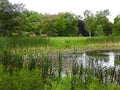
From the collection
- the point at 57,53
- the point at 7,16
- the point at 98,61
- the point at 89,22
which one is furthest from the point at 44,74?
the point at 89,22

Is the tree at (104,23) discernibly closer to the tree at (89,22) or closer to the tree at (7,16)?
the tree at (89,22)

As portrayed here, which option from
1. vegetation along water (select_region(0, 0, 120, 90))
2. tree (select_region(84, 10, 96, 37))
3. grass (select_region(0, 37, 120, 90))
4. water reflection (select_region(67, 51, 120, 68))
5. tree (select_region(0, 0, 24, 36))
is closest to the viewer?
grass (select_region(0, 37, 120, 90))

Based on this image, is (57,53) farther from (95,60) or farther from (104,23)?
(104,23)

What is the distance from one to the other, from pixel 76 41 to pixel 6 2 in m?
8.30

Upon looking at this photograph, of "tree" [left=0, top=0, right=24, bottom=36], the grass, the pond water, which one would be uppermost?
"tree" [left=0, top=0, right=24, bottom=36]

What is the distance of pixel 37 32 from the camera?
142 feet

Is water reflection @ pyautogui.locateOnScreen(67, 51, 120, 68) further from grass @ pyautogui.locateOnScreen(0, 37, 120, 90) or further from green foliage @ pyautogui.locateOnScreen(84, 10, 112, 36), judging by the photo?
green foliage @ pyautogui.locateOnScreen(84, 10, 112, 36)

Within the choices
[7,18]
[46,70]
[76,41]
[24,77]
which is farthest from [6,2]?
[24,77]

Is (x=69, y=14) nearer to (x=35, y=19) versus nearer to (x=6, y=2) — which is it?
(x=35, y=19)

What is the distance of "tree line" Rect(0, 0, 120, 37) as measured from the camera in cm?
2953

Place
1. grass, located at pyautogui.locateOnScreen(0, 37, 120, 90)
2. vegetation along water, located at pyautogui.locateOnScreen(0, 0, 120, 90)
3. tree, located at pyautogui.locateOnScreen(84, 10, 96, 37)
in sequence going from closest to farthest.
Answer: grass, located at pyautogui.locateOnScreen(0, 37, 120, 90)
vegetation along water, located at pyautogui.locateOnScreen(0, 0, 120, 90)
tree, located at pyautogui.locateOnScreen(84, 10, 96, 37)

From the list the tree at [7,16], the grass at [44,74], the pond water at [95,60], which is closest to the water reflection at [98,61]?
the pond water at [95,60]

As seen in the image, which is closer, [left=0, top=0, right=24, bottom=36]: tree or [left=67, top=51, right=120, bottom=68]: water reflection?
[left=67, top=51, right=120, bottom=68]: water reflection

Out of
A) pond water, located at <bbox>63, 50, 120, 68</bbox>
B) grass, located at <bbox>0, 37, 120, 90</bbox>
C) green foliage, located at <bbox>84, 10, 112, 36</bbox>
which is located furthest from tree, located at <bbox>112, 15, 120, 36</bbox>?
grass, located at <bbox>0, 37, 120, 90</bbox>
